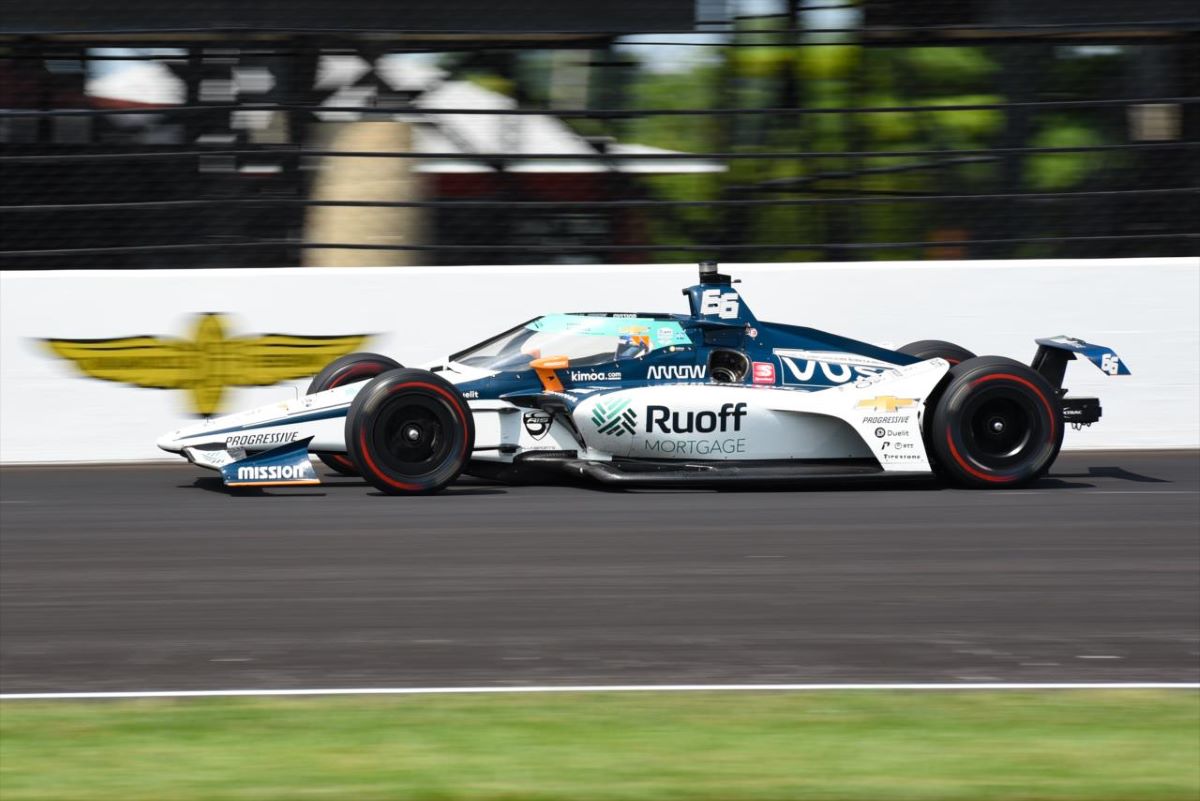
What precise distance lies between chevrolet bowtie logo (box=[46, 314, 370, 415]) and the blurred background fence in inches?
29.3

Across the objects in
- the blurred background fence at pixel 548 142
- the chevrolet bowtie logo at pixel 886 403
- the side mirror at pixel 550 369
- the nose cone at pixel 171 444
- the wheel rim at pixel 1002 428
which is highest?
the blurred background fence at pixel 548 142

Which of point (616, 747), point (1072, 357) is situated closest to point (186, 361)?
point (1072, 357)

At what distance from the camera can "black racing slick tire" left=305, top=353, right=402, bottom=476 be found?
35.5 feet

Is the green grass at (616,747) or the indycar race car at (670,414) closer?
the green grass at (616,747)

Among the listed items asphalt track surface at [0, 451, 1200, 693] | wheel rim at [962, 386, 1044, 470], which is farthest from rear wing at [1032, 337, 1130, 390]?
asphalt track surface at [0, 451, 1200, 693]

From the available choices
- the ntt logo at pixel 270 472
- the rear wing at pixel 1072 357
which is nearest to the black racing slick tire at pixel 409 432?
the ntt logo at pixel 270 472

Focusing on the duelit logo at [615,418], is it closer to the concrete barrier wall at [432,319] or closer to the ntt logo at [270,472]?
the ntt logo at [270,472]

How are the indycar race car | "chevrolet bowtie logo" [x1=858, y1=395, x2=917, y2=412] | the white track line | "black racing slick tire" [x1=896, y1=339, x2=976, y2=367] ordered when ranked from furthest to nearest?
"black racing slick tire" [x1=896, y1=339, x2=976, y2=367] < "chevrolet bowtie logo" [x1=858, y1=395, x2=917, y2=412] < the indycar race car < the white track line

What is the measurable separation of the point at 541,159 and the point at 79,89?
3.34 m

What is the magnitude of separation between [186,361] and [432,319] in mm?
1689

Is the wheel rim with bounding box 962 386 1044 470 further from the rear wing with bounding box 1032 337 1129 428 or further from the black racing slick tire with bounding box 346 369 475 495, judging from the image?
the black racing slick tire with bounding box 346 369 475 495

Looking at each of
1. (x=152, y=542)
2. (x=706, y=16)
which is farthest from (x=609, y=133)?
(x=152, y=542)

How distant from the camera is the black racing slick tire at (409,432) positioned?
966 centimetres

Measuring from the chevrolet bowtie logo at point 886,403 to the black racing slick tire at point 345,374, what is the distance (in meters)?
2.93
